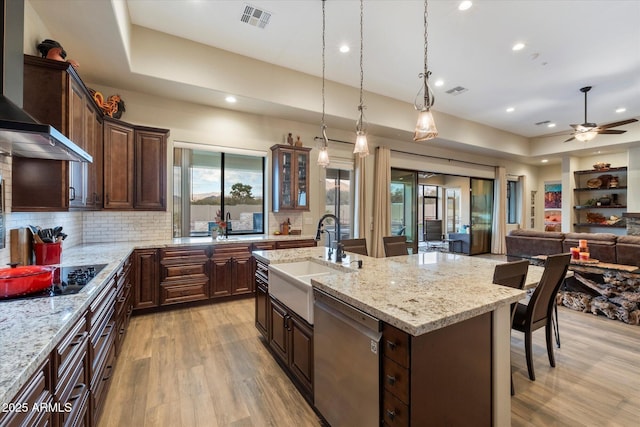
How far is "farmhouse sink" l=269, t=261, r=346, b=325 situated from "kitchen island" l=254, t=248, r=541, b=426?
0.58 ft

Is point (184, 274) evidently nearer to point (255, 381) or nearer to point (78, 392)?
point (255, 381)

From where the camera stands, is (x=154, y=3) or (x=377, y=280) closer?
(x=377, y=280)

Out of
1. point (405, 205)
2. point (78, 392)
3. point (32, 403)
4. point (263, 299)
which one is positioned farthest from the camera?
point (405, 205)

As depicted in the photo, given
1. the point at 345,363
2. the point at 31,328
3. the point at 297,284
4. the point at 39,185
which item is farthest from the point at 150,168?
the point at 345,363

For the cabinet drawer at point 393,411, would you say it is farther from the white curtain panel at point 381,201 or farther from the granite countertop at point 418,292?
the white curtain panel at point 381,201

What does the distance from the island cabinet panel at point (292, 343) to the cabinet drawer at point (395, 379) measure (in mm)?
713

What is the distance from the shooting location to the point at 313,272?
9.09ft

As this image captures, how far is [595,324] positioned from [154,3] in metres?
6.43

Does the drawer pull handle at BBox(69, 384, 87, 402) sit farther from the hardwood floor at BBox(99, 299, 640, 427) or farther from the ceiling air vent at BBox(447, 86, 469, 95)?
the ceiling air vent at BBox(447, 86, 469, 95)

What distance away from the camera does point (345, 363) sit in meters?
1.54

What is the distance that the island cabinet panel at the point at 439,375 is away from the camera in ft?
3.90

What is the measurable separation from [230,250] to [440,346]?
346 cm

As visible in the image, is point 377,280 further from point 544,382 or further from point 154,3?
point 154,3

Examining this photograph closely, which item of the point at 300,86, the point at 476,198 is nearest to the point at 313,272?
the point at 300,86
